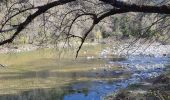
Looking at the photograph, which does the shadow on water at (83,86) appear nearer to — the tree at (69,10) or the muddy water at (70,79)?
the muddy water at (70,79)

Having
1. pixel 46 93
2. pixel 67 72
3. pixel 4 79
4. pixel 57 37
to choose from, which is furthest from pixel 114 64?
pixel 57 37

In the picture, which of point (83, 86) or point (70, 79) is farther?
point (70, 79)

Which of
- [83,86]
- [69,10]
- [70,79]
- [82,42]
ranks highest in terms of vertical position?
[69,10]

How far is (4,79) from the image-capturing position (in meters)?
26.9

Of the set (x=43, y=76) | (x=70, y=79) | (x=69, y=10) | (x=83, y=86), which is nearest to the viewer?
(x=69, y=10)

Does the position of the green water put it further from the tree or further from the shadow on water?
the tree

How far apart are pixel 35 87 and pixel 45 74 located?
5.41m

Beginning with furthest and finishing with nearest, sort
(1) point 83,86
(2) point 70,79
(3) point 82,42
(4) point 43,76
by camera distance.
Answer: (4) point 43,76 < (2) point 70,79 < (1) point 83,86 < (3) point 82,42

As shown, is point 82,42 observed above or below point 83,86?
above

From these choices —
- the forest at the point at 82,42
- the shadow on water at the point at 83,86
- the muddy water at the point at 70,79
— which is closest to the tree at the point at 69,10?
the forest at the point at 82,42

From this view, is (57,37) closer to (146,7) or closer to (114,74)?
(146,7)

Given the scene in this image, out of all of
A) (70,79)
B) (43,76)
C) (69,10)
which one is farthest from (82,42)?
(43,76)

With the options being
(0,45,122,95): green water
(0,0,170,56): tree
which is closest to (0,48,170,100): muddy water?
(0,45,122,95): green water

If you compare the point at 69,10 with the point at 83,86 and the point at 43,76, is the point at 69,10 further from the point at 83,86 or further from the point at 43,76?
the point at 43,76
